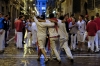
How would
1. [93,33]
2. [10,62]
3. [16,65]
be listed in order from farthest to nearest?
1. [93,33]
2. [10,62]
3. [16,65]

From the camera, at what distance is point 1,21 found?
52.7 ft

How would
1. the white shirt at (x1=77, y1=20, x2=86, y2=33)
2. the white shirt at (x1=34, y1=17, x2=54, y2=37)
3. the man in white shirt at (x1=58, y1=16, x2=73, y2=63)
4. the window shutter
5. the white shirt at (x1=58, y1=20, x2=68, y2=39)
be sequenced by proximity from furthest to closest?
the window shutter, the white shirt at (x1=77, y1=20, x2=86, y2=33), the white shirt at (x1=58, y1=20, x2=68, y2=39), the man in white shirt at (x1=58, y1=16, x2=73, y2=63), the white shirt at (x1=34, y1=17, x2=54, y2=37)

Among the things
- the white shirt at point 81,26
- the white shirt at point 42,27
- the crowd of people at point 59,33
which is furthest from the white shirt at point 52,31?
the white shirt at point 81,26

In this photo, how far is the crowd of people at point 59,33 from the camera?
12492 millimetres

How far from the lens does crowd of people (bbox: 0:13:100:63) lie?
12492mm

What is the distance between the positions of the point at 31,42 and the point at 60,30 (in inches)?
325

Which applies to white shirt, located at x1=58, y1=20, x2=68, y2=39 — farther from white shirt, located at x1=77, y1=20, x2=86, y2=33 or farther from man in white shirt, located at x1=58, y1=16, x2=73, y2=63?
white shirt, located at x1=77, y1=20, x2=86, y2=33

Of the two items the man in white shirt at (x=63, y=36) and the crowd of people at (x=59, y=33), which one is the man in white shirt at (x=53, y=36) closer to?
the crowd of people at (x=59, y=33)

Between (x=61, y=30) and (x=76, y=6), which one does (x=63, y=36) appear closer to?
(x=61, y=30)

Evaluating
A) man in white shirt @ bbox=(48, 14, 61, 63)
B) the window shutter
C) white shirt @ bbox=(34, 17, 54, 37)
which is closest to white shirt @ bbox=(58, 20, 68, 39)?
man in white shirt @ bbox=(48, 14, 61, 63)

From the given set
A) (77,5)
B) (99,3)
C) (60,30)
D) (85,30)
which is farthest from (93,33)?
(77,5)

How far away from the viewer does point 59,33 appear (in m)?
12.7

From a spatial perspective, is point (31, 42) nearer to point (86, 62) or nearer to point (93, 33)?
point (93, 33)

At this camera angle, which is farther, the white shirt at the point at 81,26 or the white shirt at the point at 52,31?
the white shirt at the point at 81,26
